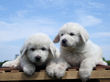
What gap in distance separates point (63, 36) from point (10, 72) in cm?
126

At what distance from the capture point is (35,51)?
450 centimetres

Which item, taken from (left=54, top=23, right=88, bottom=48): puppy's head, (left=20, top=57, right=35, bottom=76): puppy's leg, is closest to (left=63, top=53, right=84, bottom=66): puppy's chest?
(left=54, top=23, right=88, bottom=48): puppy's head

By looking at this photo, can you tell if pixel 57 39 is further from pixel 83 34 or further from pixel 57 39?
pixel 83 34

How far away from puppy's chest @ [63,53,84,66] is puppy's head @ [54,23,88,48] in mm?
240

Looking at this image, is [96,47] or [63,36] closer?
[63,36]

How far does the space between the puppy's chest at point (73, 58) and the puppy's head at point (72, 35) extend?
24 cm

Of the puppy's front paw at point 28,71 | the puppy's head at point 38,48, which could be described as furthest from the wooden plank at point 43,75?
the puppy's head at point 38,48

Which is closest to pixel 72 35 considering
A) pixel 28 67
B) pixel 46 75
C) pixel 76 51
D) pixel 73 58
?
pixel 76 51

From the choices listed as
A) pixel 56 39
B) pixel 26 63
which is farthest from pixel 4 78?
pixel 56 39

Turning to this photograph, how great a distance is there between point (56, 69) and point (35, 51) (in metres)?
0.50

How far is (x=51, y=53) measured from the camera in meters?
4.75

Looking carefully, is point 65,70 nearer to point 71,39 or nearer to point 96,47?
point 71,39

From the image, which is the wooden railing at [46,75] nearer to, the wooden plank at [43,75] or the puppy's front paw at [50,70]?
the wooden plank at [43,75]

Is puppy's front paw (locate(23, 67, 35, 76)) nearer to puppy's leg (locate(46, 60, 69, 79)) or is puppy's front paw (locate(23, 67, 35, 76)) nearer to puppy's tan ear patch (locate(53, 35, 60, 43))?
puppy's leg (locate(46, 60, 69, 79))
